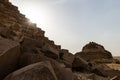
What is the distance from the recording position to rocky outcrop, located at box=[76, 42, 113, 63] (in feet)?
131

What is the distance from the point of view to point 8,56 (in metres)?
8.05

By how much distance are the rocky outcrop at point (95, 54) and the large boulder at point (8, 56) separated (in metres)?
31.3

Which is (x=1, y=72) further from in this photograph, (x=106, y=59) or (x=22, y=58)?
(x=106, y=59)

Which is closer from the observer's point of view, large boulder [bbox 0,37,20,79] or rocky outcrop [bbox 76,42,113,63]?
large boulder [bbox 0,37,20,79]

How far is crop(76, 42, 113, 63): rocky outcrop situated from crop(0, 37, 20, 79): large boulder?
3126cm

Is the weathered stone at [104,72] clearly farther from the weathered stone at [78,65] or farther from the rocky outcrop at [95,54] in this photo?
the rocky outcrop at [95,54]

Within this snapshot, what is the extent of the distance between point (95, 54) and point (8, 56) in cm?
3384

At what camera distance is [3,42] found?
861 cm

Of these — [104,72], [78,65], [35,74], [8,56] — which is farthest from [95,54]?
[35,74]

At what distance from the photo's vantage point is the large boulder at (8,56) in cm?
774

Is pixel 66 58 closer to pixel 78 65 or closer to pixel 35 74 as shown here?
pixel 78 65

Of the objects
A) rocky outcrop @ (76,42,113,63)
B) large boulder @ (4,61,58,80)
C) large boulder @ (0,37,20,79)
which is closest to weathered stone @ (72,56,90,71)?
large boulder @ (0,37,20,79)

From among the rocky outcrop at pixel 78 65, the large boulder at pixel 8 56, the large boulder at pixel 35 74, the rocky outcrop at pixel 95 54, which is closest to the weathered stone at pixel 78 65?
the rocky outcrop at pixel 78 65

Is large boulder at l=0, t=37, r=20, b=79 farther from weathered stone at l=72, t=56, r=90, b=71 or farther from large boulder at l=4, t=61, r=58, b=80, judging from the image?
weathered stone at l=72, t=56, r=90, b=71
